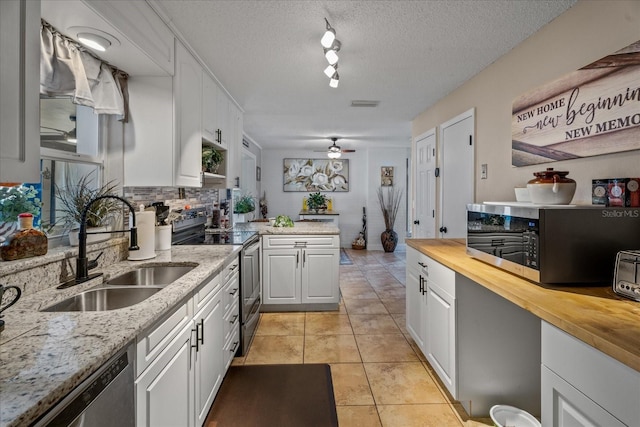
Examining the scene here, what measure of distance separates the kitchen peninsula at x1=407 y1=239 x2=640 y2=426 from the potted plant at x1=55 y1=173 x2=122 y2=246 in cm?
203

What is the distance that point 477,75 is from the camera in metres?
2.96

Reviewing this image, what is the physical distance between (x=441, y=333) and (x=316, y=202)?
5.59 meters

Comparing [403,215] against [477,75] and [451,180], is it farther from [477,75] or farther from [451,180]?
[477,75]

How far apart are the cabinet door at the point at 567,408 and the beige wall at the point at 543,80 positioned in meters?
1.13

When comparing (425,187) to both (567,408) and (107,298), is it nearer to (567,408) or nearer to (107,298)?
(567,408)

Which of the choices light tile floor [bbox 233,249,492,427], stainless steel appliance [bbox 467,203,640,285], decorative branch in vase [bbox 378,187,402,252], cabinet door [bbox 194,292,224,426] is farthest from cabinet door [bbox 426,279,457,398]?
decorative branch in vase [bbox 378,187,402,252]

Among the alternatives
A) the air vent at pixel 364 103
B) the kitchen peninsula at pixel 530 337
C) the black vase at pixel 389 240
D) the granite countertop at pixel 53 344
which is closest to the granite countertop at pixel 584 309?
the kitchen peninsula at pixel 530 337

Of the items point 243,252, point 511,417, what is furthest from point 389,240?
point 511,417

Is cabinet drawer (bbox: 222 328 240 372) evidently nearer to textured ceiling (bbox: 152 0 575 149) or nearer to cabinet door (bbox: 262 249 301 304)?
cabinet door (bbox: 262 249 301 304)

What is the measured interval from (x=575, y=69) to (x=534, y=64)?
0.40 metres

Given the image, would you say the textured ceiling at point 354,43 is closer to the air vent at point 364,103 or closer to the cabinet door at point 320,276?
the air vent at point 364,103

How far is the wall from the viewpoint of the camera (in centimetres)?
758

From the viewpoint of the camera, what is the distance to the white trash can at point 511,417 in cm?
177

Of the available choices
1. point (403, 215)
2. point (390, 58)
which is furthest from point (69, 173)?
point (403, 215)
